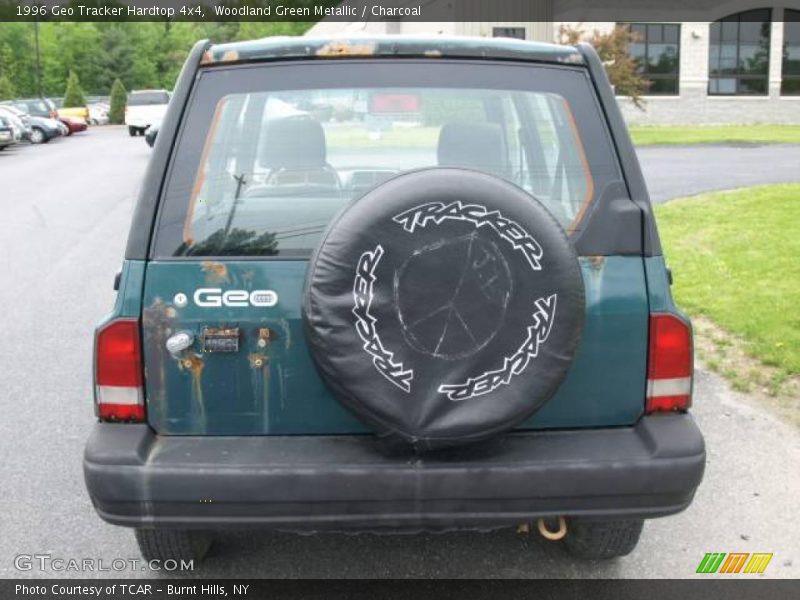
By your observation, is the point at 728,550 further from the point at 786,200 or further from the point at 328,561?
the point at 786,200

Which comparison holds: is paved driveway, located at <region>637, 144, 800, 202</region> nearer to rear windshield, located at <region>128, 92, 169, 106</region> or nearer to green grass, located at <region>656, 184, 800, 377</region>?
green grass, located at <region>656, 184, 800, 377</region>

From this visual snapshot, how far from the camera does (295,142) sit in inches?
128

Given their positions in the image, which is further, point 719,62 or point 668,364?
point 719,62

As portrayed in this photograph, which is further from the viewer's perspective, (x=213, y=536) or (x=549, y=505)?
(x=213, y=536)

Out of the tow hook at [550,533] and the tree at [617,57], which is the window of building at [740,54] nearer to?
the tree at [617,57]

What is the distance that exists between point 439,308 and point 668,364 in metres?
0.85

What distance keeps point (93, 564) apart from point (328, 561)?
3.00 ft

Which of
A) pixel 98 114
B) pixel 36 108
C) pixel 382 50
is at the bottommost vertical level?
pixel 98 114

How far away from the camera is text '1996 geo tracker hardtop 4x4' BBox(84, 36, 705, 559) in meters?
2.70

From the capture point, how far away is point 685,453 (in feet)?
9.52

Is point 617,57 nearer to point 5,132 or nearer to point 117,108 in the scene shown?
point 5,132

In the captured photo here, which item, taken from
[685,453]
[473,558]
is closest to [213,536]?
[473,558]

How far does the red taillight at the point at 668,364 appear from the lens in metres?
3.00
